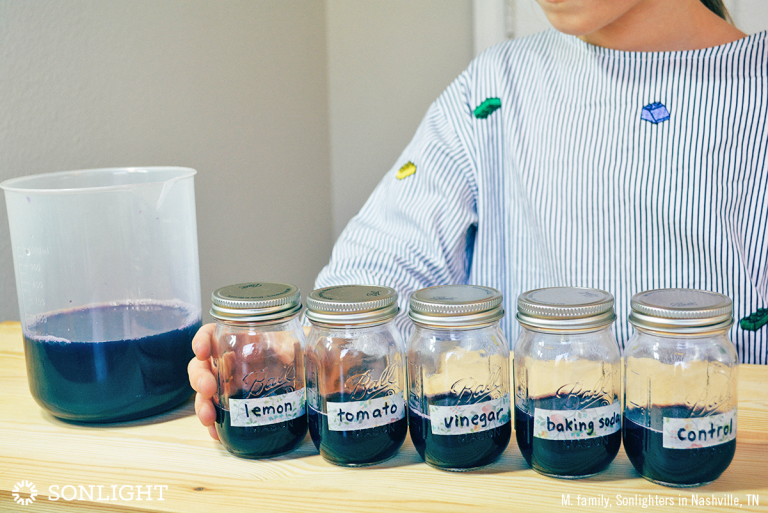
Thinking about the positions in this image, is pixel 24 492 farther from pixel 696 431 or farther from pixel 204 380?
pixel 696 431

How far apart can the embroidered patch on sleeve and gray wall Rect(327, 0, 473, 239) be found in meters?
1.05

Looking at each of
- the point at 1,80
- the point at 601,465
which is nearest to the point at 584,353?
the point at 601,465

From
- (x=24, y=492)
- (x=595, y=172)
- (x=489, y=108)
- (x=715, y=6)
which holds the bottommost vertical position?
(x=24, y=492)

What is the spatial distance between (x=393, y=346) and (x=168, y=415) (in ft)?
0.94

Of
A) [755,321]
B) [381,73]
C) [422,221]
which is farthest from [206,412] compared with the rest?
[381,73]

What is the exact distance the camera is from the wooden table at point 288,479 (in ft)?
1.61

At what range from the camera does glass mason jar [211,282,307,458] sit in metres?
0.56

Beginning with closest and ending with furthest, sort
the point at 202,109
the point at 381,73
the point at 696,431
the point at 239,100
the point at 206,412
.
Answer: the point at 696,431 < the point at 206,412 < the point at 202,109 < the point at 239,100 < the point at 381,73

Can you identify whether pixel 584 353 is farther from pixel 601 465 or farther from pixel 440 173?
pixel 440 173

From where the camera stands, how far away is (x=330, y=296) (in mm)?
567

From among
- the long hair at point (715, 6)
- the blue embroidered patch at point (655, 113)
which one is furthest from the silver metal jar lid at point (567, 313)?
the long hair at point (715, 6)

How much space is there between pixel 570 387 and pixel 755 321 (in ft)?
2.06

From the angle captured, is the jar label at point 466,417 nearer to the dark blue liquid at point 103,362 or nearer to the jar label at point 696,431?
the jar label at point 696,431

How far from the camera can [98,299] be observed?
25.9 inches
